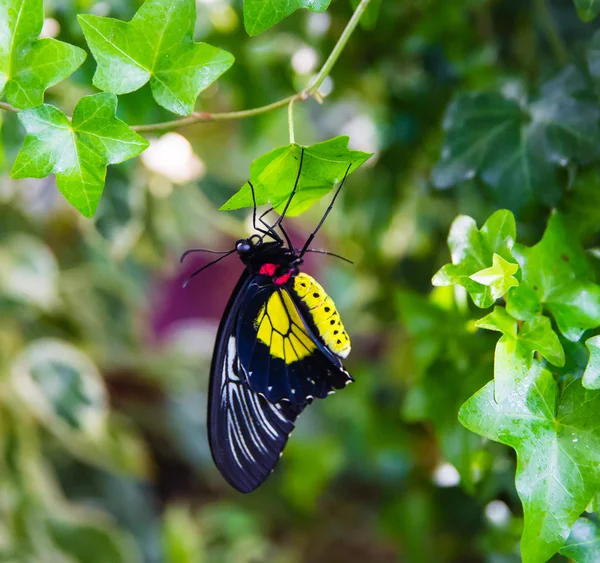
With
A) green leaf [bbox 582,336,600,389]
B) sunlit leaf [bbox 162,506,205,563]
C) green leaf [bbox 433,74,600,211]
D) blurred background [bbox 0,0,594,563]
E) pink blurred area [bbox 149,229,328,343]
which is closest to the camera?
green leaf [bbox 582,336,600,389]

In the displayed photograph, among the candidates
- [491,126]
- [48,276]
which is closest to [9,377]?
[48,276]

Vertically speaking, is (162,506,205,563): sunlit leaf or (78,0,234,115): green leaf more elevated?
(78,0,234,115): green leaf

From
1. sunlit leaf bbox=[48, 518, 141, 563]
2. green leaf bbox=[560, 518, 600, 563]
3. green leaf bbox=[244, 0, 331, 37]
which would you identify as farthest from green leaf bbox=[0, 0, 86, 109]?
sunlit leaf bbox=[48, 518, 141, 563]

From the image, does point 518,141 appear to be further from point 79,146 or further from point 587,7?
point 79,146

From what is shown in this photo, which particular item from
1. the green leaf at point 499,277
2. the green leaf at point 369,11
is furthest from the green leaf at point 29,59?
the green leaf at point 499,277

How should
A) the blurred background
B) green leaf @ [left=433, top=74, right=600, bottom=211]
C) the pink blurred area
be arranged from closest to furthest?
1. green leaf @ [left=433, top=74, right=600, bottom=211]
2. the blurred background
3. the pink blurred area

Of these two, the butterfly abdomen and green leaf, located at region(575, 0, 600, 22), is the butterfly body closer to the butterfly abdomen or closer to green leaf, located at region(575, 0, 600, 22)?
the butterfly abdomen
